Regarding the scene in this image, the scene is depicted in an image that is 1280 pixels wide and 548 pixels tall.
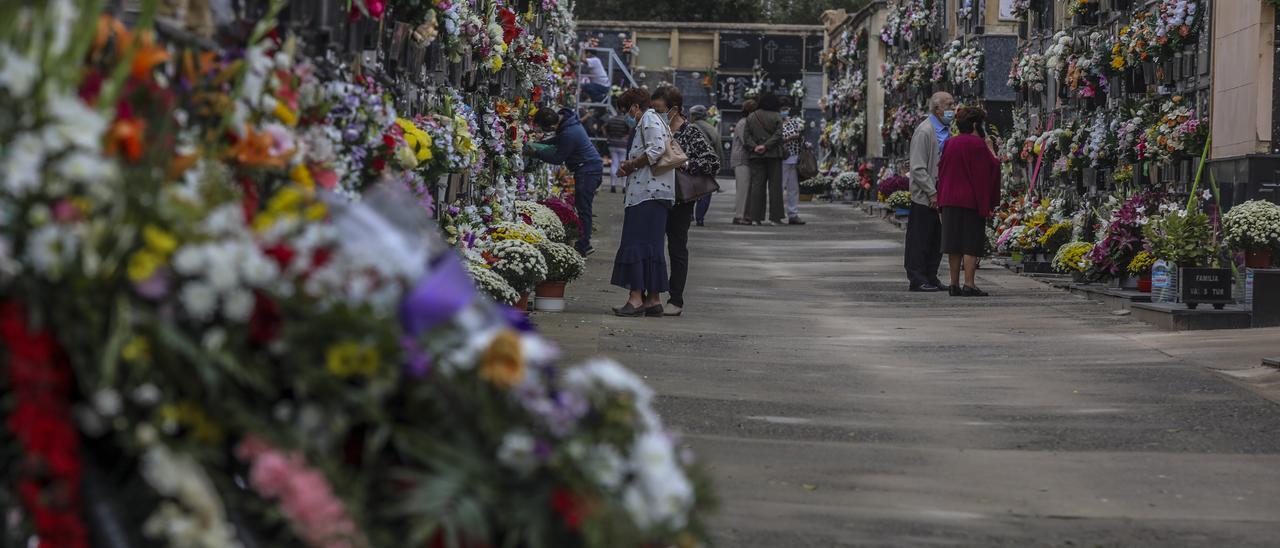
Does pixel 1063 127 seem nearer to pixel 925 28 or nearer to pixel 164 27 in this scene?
pixel 925 28

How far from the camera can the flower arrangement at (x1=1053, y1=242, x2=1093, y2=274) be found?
14680 millimetres

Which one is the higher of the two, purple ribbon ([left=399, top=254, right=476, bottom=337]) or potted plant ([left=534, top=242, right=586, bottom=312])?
purple ribbon ([left=399, top=254, right=476, bottom=337])

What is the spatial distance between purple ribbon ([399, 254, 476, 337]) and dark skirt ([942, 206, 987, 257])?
11.0 metres

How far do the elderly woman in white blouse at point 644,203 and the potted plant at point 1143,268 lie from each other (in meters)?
3.77

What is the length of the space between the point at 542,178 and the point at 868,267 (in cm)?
443

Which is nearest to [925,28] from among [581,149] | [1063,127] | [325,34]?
A: [1063,127]

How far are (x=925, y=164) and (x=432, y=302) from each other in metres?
11.8

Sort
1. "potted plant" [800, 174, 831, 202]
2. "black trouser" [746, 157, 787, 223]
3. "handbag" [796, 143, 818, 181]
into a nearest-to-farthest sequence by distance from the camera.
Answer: "black trouser" [746, 157, 787, 223] → "handbag" [796, 143, 818, 181] → "potted plant" [800, 174, 831, 202]

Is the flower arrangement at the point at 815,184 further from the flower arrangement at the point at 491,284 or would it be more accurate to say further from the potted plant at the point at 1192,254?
the flower arrangement at the point at 491,284

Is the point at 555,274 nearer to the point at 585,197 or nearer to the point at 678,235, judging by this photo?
the point at 678,235

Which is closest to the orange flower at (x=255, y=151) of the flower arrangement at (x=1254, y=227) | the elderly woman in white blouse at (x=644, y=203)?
the elderly woman in white blouse at (x=644, y=203)

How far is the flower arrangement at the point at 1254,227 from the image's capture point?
11.7 metres

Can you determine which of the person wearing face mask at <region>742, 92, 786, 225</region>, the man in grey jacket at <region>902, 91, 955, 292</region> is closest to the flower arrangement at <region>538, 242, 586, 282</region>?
the man in grey jacket at <region>902, 91, 955, 292</region>

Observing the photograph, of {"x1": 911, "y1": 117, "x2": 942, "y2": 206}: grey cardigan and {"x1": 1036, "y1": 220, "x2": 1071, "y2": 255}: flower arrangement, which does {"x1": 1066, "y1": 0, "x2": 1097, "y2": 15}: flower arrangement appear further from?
{"x1": 911, "y1": 117, "x2": 942, "y2": 206}: grey cardigan
